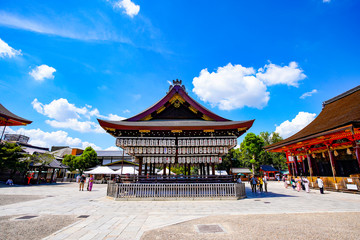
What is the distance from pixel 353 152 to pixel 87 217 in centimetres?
2493

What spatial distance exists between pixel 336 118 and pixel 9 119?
45.5 metres

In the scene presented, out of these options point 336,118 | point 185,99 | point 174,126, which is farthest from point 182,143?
point 336,118

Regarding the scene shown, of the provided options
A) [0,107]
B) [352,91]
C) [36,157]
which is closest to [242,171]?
[352,91]

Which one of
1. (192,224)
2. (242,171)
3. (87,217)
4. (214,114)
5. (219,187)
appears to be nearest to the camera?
(192,224)

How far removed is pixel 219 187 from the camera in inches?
515

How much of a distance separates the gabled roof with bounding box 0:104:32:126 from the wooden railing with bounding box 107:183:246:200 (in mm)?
26522

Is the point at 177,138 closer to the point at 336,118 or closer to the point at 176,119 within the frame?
the point at 176,119

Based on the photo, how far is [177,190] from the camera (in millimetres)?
13086

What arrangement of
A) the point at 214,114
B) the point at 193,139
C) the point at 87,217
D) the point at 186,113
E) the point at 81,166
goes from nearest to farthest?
1. the point at 87,217
2. the point at 193,139
3. the point at 214,114
4. the point at 186,113
5. the point at 81,166

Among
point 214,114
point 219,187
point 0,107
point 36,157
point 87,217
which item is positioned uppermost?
point 0,107

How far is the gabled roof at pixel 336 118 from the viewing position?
48.0ft

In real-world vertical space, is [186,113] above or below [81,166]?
above

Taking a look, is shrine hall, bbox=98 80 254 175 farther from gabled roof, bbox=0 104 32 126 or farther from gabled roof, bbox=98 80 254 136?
gabled roof, bbox=0 104 32 126

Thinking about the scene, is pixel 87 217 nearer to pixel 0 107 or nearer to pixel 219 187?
pixel 219 187
